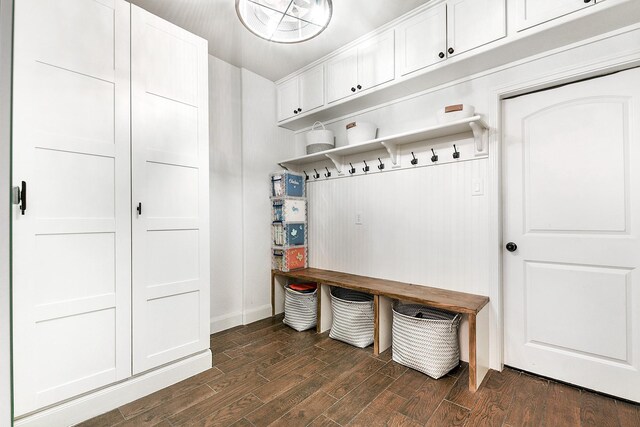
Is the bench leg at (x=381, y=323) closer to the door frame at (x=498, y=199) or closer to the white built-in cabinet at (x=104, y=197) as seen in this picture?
the door frame at (x=498, y=199)

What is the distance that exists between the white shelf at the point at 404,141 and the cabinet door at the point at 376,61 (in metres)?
0.48

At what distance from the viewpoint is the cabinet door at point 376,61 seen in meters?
2.40

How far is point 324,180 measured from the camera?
10.8 feet

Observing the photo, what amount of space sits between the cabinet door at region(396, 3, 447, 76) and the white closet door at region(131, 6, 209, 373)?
1522 millimetres

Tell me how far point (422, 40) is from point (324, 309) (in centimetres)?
244

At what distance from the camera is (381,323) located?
2.46 meters

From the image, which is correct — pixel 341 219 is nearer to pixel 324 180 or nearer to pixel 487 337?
pixel 324 180

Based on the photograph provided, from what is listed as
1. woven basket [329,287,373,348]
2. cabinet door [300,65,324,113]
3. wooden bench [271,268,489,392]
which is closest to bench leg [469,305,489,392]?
wooden bench [271,268,489,392]

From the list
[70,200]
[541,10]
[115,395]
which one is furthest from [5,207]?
[541,10]

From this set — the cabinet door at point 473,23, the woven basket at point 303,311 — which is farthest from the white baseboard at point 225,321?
the cabinet door at point 473,23

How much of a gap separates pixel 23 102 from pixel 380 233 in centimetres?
256

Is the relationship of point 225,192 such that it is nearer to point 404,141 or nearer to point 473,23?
point 404,141

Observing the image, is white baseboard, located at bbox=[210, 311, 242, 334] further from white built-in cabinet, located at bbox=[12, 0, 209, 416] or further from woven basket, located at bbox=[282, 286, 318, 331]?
white built-in cabinet, located at bbox=[12, 0, 209, 416]

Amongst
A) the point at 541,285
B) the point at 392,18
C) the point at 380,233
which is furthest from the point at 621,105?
the point at 380,233
